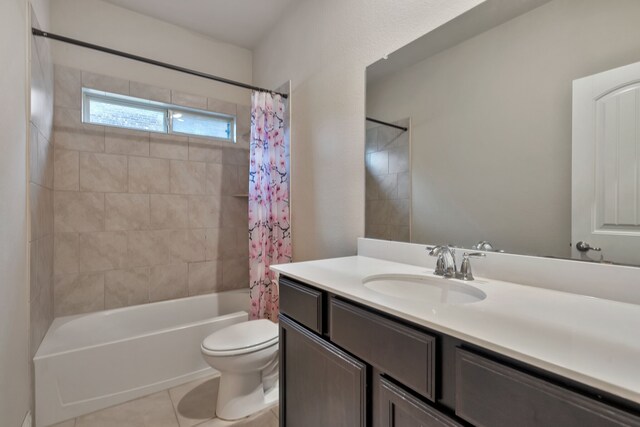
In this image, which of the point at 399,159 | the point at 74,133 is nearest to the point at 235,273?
the point at 74,133

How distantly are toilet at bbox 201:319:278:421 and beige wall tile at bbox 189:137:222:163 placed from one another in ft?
5.23

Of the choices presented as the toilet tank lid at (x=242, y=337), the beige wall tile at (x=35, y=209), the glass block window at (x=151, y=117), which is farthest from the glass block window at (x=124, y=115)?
the toilet tank lid at (x=242, y=337)

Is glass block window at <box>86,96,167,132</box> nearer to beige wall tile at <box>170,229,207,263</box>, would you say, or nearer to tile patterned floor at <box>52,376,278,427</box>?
beige wall tile at <box>170,229,207,263</box>

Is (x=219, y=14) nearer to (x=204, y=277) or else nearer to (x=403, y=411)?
(x=204, y=277)

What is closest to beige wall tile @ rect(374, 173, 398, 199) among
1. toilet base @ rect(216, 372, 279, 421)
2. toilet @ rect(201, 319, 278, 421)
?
toilet @ rect(201, 319, 278, 421)

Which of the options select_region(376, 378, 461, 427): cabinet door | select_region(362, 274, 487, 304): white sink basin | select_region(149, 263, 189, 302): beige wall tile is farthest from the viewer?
select_region(149, 263, 189, 302): beige wall tile

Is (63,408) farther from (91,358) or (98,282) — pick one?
(98,282)

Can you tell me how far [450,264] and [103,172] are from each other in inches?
99.5

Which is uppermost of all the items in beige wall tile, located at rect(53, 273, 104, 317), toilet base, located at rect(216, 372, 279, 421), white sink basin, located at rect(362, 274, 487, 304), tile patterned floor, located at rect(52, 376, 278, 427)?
white sink basin, located at rect(362, 274, 487, 304)

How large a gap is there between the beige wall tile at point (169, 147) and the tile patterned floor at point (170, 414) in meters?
1.82

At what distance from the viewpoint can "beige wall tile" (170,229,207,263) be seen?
2516mm

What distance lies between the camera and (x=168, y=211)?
2.48 m

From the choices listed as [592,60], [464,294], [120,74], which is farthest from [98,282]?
[592,60]

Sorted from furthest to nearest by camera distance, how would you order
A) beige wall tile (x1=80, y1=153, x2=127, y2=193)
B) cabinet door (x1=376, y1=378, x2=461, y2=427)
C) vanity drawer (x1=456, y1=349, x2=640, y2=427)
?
beige wall tile (x1=80, y1=153, x2=127, y2=193), cabinet door (x1=376, y1=378, x2=461, y2=427), vanity drawer (x1=456, y1=349, x2=640, y2=427)
